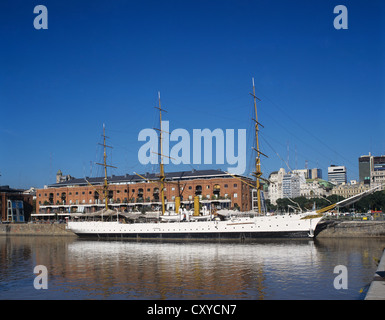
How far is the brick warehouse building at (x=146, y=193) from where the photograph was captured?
3777 inches

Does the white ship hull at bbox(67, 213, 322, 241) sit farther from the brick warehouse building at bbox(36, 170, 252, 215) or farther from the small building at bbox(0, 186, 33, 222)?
the small building at bbox(0, 186, 33, 222)

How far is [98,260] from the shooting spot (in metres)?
44.4

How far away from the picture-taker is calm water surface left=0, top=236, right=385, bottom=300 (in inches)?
1001

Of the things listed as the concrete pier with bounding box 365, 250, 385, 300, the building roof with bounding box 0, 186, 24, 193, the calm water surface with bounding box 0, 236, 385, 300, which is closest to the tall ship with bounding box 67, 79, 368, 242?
the calm water surface with bounding box 0, 236, 385, 300

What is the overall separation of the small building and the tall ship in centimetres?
4600

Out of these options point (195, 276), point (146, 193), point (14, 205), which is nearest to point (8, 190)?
point (14, 205)

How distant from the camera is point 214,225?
7025cm

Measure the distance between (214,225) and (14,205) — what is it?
79.1m

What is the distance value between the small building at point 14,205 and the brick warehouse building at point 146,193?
35.4ft

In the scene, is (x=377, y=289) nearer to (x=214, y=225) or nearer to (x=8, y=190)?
(x=214, y=225)

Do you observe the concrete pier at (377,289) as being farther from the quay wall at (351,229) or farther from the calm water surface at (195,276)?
the quay wall at (351,229)

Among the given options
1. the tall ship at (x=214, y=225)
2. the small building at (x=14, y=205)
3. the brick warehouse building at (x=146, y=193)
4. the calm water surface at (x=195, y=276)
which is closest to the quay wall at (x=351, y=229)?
the tall ship at (x=214, y=225)

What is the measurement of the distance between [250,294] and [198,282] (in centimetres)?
512
